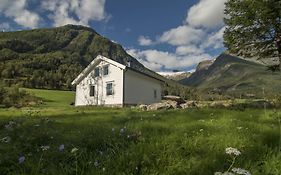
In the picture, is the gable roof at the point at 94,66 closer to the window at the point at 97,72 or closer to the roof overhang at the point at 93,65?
the roof overhang at the point at 93,65

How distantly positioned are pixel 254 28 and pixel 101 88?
23.8 meters

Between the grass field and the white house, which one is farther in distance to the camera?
the white house

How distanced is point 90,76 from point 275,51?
2721 cm

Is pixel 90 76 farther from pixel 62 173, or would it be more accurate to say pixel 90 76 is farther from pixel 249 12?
pixel 62 173

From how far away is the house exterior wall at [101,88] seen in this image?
40.4 m

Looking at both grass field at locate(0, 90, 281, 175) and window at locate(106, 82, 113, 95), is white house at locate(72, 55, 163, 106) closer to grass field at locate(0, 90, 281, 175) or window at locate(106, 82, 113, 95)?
window at locate(106, 82, 113, 95)

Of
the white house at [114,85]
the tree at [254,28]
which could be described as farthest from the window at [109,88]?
the tree at [254,28]

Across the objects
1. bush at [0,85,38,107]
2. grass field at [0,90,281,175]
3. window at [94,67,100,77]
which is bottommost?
grass field at [0,90,281,175]

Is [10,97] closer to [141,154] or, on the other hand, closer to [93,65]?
[93,65]

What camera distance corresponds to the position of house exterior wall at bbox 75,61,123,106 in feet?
133

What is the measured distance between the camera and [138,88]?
139ft

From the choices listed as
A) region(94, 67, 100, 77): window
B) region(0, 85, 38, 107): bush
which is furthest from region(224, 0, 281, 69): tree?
region(0, 85, 38, 107): bush

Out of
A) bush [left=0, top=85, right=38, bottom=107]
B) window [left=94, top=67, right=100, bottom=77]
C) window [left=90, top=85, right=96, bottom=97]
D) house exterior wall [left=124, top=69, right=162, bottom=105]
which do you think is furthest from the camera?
window [left=90, top=85, right=96, bottom=97]

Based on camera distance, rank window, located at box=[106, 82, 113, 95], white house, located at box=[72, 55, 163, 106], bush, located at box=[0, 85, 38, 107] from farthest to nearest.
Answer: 1. bush, located at box=[0, 85, 38, 107]
2. window, located at box=[106, 82, 113, 95]
3. white house, located at box=[72, 55, 163, 106]
